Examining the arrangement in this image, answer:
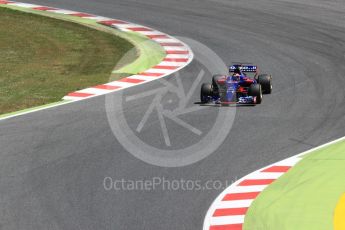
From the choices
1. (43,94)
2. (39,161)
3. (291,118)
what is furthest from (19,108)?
(291,118)

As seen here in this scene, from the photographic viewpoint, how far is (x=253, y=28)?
31.2m

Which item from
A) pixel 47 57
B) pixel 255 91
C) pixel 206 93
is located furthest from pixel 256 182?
pixel 47 57

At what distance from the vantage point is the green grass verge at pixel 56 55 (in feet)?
78.0

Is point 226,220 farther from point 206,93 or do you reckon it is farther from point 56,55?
point 56,55

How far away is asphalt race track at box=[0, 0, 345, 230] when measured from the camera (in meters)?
14.7

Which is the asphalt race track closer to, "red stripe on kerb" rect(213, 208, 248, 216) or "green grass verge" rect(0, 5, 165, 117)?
"red stripe on kerb" rect(213, 208, 248, 216)

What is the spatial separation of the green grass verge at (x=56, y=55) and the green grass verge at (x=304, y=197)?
7.70 metres

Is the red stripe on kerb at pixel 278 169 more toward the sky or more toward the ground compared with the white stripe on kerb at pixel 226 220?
more toward the ground

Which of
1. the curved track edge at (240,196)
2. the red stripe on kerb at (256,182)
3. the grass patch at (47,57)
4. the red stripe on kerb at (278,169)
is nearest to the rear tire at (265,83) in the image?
the grass patch at (47,57)

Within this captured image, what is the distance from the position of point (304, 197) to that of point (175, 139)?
4.27 m

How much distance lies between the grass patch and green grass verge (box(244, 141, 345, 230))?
25.3 ft

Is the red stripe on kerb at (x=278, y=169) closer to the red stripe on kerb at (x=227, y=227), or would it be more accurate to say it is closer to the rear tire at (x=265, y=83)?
the red stripe on kerb at (x=227, y=227)

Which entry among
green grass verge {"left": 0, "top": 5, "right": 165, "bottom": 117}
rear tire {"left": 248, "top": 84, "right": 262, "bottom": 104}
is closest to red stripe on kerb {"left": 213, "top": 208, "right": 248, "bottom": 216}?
rear tire {"left": 248, "top": 84, "right": 262, "bottom": 104}

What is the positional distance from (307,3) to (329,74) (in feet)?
36.0
